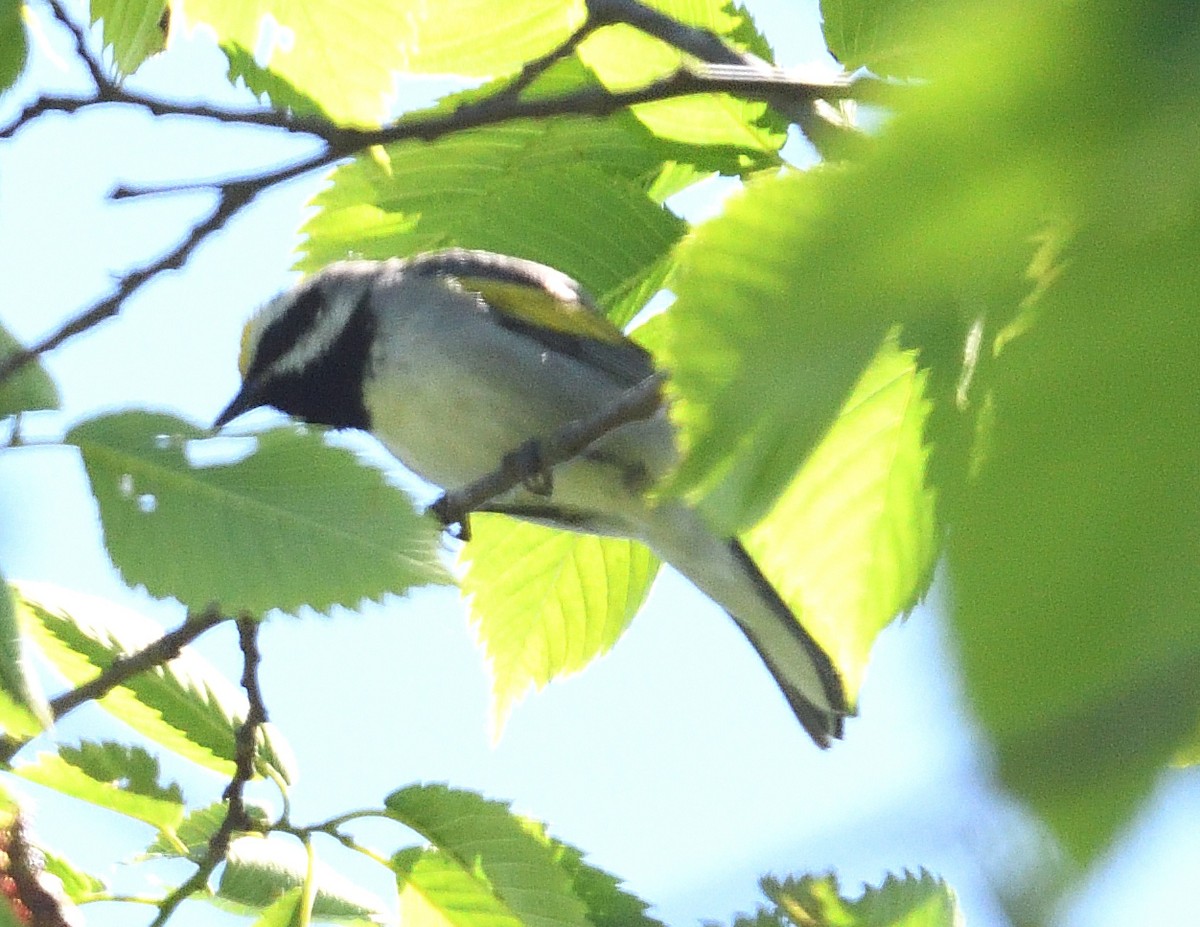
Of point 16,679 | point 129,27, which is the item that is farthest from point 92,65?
point 16,679

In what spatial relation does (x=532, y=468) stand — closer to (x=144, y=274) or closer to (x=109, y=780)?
(x=109, y=780)

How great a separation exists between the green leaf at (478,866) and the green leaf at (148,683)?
263 mm

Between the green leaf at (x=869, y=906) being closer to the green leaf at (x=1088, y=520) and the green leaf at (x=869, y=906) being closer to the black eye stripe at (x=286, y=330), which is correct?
the green leaf at (x=1088, y=520)

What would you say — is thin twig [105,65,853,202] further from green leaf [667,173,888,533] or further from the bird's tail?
the bird's tail

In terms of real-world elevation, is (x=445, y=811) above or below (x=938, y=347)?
below

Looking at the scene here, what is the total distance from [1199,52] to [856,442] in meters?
1.24

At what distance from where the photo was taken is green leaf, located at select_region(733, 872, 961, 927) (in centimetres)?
188

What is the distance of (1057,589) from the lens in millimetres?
376

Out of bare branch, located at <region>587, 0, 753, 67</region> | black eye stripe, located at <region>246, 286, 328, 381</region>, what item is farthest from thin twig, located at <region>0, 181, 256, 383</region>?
black eye stripe, located at <region>246, 286, 328, 381</region>

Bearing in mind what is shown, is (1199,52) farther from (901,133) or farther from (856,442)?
(856,442)

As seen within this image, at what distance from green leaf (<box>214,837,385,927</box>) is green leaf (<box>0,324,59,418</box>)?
3.04 ft

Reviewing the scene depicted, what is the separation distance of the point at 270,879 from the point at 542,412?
1720 millimetres

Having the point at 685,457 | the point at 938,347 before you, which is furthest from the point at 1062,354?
the point at 938,347

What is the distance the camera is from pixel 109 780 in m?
2.37
